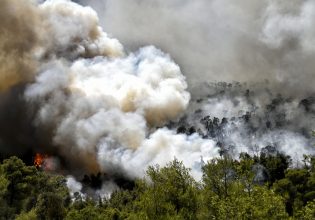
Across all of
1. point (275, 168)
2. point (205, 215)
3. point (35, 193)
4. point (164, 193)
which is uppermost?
point (275, 168)

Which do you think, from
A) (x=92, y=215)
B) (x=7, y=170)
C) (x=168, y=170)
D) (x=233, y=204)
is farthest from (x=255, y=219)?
(x=7, y=170)

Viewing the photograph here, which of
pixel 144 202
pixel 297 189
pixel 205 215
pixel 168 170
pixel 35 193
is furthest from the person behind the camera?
pixel 297 189

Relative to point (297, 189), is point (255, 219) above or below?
below

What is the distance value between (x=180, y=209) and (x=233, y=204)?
19.4 meters

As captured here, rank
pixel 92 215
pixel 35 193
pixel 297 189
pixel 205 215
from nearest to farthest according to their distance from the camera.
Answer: pixel 205 215 → pixel 92 215 → pixel 35 193 → pixel 297 189

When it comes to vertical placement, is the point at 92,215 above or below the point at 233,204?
Answer: above

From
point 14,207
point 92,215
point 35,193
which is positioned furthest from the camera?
point 35,193

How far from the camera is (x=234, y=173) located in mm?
60312

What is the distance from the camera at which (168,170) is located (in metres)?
64.9

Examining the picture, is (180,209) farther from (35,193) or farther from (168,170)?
(35,193)

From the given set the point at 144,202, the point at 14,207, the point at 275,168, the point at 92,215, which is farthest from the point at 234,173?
the point at 275,168

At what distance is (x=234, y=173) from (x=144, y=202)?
13423mm

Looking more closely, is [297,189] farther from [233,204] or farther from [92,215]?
[233,204]

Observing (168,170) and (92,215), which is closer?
(168,170)
